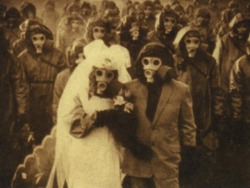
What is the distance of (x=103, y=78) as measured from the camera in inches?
220

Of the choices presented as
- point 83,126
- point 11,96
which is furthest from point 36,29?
point 83,126

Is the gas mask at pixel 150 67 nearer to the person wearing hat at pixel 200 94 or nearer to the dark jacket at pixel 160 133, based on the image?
the dark jacket at pixel 160 133

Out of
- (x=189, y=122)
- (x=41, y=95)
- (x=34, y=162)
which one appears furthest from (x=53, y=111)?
(x=189, y=122)

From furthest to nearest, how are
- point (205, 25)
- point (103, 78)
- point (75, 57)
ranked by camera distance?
point (205, 25) → point (75, 57) → point (103, 78)

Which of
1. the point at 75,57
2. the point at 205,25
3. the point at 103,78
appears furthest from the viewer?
the point at 205,25

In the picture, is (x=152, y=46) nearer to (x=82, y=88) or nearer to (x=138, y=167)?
(x=82, y=88)

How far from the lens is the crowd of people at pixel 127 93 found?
5602mm

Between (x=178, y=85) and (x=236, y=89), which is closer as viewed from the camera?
(x=178, y=85)

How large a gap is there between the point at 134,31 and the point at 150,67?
1.42 feet

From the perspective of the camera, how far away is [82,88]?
5.62 m

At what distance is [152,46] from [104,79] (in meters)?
0.60

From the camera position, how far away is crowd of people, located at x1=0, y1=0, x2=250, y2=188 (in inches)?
221

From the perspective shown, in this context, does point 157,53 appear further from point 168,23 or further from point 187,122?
point 187,122

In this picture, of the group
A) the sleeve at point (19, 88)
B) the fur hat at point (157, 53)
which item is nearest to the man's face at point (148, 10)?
the fur hat at point (157, 53)
